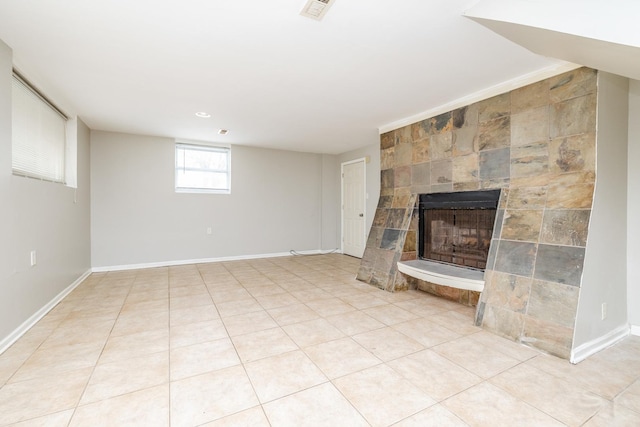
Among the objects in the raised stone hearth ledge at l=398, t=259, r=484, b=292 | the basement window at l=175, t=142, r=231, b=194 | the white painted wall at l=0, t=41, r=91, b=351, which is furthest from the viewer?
the basement window at l=175, t=142, r=231, b=194

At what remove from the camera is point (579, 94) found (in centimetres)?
226

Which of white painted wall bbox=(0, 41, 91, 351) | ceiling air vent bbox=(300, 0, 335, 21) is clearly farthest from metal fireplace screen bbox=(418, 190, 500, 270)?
white painted wall bbox=(0, 41, 91, 351)

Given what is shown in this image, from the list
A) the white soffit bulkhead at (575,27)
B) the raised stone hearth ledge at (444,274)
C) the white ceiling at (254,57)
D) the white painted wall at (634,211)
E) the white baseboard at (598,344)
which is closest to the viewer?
the white soffit bulkhead at (575,27)

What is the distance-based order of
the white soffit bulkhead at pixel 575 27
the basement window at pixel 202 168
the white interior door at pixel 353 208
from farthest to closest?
the white interior door at pixel 353 208 → the basement window at pixel 202 168 → the white soffit bulkhead at pixel 575 27

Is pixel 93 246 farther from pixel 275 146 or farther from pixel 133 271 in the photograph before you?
pixel 275 146

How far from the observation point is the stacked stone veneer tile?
2.13 meters

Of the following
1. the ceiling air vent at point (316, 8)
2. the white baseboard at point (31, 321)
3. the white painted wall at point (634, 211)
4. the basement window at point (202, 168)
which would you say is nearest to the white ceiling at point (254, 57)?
the ceiling air vent at point (316, 8)

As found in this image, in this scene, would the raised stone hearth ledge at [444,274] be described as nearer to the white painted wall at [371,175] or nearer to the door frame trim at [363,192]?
the door frame trim at [363,192]

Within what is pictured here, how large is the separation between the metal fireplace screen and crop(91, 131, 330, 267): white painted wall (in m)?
3.08

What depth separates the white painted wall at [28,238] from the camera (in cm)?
208

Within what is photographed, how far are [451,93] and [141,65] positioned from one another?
119 inches

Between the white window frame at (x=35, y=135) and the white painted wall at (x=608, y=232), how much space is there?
466cm

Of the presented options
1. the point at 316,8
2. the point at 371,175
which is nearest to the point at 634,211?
the point at 316,8

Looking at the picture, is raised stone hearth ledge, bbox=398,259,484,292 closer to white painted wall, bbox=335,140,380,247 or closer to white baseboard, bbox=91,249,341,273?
white painted wall, bbox=335,140,380,247
